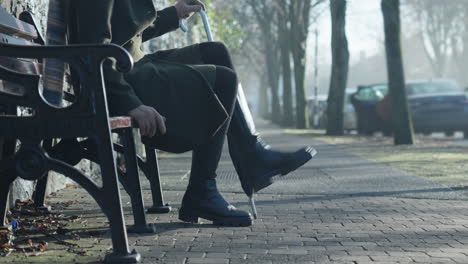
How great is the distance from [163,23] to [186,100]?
3.31 feet

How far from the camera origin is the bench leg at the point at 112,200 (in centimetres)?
341

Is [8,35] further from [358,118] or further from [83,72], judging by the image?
[358,118]

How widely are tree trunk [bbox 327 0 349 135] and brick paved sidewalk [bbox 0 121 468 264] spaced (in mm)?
15818

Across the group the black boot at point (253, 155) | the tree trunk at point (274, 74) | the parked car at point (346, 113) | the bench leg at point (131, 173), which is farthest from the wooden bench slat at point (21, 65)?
the tree trunk at point (274, 74)

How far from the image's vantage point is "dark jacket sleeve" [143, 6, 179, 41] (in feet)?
16.3

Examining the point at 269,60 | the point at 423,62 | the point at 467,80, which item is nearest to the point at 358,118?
the point at 269,60

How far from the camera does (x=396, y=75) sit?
1622cm

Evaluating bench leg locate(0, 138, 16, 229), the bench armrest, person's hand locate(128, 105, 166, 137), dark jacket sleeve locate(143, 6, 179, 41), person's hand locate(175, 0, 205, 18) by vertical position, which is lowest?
bench leg locate(0, 138, 16, 229)

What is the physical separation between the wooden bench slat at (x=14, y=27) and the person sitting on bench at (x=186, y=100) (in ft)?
1.11

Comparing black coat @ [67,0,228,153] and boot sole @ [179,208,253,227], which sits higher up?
black coat @ [67,0,228,153]

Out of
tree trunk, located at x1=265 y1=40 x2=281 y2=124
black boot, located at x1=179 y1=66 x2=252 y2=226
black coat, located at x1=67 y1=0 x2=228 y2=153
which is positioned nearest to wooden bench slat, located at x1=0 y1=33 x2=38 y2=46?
black coat, located at x1=67 y1=0 x2=228 y2=153

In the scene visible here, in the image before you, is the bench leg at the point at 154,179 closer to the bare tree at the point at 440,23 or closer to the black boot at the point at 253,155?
the black boot at the point at 253,155

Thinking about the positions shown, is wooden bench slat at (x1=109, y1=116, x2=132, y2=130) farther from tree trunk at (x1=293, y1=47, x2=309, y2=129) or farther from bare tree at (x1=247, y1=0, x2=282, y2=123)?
bare tree at (x1=247, y1=0, x2=282, y2=123)

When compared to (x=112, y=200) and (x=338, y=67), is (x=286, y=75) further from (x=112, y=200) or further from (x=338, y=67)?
(x=112, y=200)
